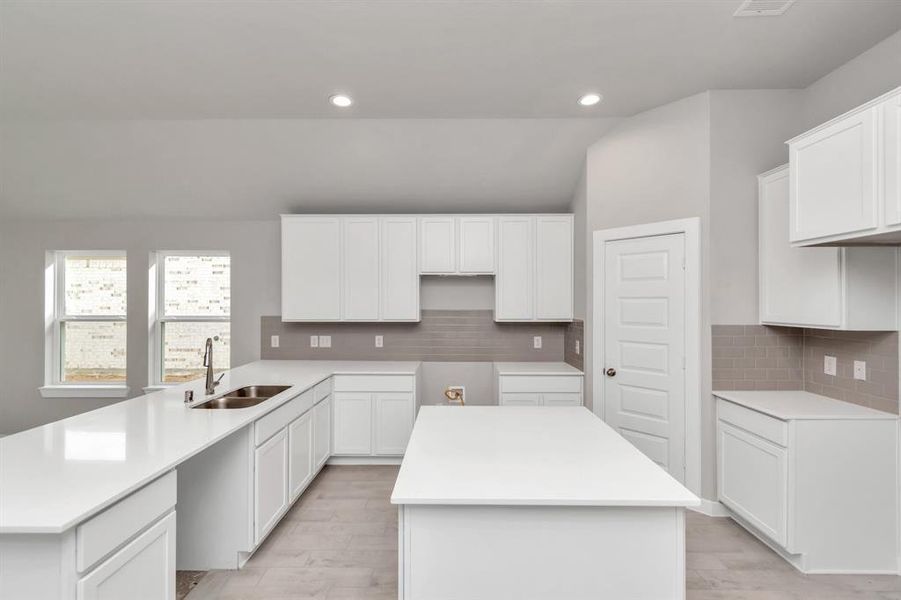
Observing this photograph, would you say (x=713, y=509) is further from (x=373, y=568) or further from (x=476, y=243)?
(x=476, y=243)

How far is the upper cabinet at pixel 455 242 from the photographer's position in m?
4.26

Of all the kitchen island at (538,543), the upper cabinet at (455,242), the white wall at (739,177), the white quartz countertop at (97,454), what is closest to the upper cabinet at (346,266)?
the upper cabinet at (455,242)

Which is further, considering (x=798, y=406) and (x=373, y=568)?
(x=798, y=406)

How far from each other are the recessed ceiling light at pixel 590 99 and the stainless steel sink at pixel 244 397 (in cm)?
312

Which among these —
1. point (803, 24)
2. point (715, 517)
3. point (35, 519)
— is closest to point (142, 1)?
point (35, 519)

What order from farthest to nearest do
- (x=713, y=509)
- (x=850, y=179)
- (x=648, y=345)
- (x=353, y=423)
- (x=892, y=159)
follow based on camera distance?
(x=353, y=423) → (x=648, y=345) → (x=713, y=509) → (x=850, y=179) → (x=892, y=159)

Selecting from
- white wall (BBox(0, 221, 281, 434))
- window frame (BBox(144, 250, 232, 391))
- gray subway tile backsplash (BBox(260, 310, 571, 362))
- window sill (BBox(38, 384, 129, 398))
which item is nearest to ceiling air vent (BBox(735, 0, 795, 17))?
gray subway tile backsplash (BBox(260, 310, 571, 362))

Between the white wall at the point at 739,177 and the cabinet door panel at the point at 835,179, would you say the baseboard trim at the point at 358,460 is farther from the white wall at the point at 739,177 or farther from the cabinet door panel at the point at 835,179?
the cabinet door panel at the point at 835,179

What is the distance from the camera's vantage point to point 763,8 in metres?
2.27

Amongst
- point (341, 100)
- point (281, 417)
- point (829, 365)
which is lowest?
point (281, 417)

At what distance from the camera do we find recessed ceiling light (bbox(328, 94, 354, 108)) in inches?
126

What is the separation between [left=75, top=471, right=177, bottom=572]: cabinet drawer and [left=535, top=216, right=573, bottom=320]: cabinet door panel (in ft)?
11.2

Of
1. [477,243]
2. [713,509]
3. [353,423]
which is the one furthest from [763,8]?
[353,423]

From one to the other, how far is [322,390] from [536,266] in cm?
232
